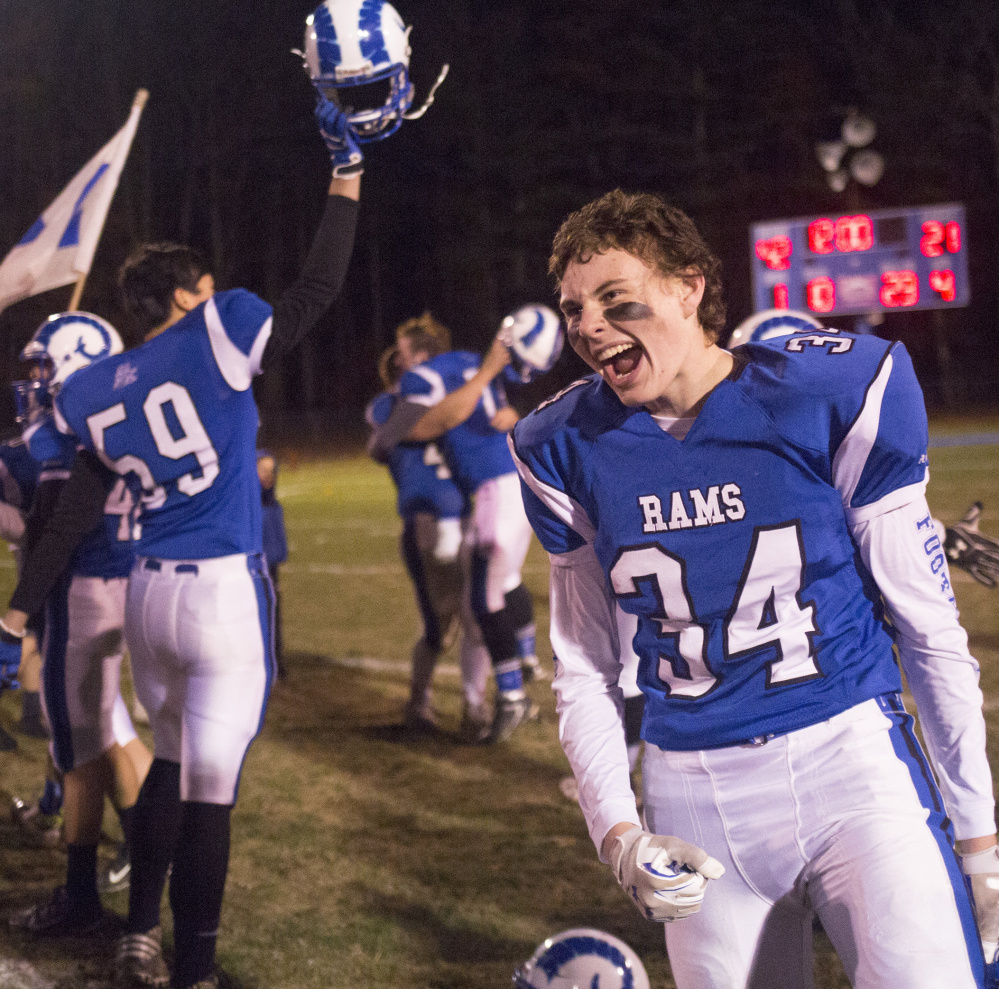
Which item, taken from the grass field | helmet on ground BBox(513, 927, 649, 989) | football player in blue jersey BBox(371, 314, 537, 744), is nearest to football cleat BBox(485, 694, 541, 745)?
football player in blue jersey BBox(371, 314, 537, 744)

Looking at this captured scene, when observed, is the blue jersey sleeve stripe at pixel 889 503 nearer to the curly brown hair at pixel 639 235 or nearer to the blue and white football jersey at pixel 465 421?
the curly brown hair at pixel 639 235

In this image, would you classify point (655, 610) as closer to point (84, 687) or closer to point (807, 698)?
point (807, 698)

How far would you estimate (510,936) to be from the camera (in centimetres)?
429

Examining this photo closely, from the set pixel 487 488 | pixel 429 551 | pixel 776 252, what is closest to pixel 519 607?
pixel 429 551

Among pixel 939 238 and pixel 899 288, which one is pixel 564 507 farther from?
pixel 939 238

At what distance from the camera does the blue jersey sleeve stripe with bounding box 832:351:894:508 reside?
210cm

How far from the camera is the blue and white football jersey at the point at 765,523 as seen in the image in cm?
214

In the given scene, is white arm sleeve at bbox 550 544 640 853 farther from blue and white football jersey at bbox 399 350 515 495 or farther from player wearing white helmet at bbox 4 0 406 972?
blue and white football jersey at bbox 399 350 515 495

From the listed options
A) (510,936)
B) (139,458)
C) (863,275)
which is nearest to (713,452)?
(139,458)

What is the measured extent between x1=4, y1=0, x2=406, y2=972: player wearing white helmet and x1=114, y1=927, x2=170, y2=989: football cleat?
10mm

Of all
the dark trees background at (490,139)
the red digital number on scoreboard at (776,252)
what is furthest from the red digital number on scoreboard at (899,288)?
the dark trees background at (490,139)

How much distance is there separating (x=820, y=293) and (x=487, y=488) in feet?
51.0

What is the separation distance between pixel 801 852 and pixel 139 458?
2.42 metres

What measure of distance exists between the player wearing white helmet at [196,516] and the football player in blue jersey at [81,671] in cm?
71
